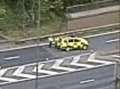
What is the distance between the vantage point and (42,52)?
8398 millimetres

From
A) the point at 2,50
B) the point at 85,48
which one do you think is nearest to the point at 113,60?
the point at 85,48

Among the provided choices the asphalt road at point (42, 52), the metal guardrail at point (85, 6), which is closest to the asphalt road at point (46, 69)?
the asphalt road at point (42, 52)

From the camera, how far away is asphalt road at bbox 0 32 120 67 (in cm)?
791

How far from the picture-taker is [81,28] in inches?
351

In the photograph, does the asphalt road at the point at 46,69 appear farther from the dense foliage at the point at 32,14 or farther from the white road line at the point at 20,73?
the dense foliage at the point at 32,14

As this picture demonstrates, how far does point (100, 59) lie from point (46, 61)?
0.70 m

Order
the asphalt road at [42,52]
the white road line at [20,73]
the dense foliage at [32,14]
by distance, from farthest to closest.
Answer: the dense foliage at [32,14] → the asphalt road at [42,52] → the white road line at [20,73]

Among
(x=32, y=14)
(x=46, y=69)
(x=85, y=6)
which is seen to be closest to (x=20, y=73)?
(x=46, y=69)

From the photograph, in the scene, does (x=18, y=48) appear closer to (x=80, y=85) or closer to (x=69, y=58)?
(x=69, y=58)

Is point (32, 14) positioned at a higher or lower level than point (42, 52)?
higher

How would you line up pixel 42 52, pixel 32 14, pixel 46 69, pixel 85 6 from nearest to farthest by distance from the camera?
pixel 46 69 → pixel 42 52 → pixel 32 14 → pixel 85 6

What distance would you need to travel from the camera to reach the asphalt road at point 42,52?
7908 mm

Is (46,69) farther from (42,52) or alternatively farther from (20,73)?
(42,52)

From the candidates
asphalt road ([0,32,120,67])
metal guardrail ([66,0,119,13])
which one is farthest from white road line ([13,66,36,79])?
metal guardrail ([66,0,119,13])
